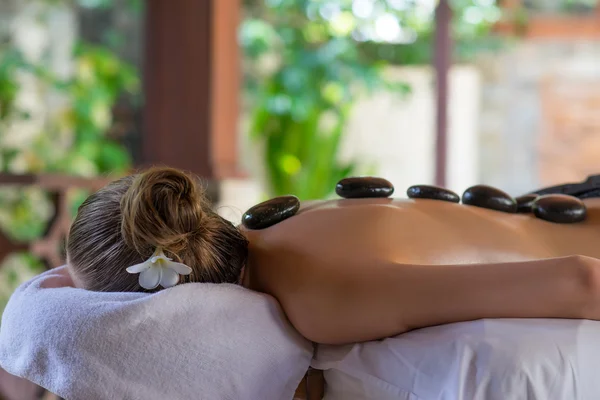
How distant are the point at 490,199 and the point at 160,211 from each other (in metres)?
0.43

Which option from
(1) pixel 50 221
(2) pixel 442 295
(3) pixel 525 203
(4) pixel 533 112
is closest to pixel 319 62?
(4) pixel 533 112

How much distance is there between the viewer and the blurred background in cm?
318

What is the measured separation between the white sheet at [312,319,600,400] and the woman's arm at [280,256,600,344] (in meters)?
0.02

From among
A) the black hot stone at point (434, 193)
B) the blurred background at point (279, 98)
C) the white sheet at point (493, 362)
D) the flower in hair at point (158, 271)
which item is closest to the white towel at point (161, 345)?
the flower in hair at point (158, 271)

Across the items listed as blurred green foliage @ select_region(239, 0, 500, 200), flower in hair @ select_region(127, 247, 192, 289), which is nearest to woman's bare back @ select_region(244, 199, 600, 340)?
flower in hair @ select_region(127, 247, 192, 289)

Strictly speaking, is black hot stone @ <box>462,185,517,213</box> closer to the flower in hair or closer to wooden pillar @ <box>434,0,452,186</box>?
the flower in hair

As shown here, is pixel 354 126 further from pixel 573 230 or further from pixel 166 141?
pixel 573 230

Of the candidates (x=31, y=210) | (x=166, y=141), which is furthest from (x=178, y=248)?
(x=31, y=210)

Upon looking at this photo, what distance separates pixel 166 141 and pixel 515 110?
3.51 meters

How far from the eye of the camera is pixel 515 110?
5945 millimetres

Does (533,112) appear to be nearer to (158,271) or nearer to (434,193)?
(434,193)

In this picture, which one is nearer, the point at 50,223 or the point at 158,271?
the point at 158,271

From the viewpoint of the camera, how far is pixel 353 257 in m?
0.87

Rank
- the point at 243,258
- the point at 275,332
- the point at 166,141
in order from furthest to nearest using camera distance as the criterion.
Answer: the point at 166,141 → the point at 243,258 → the point at 275,332
